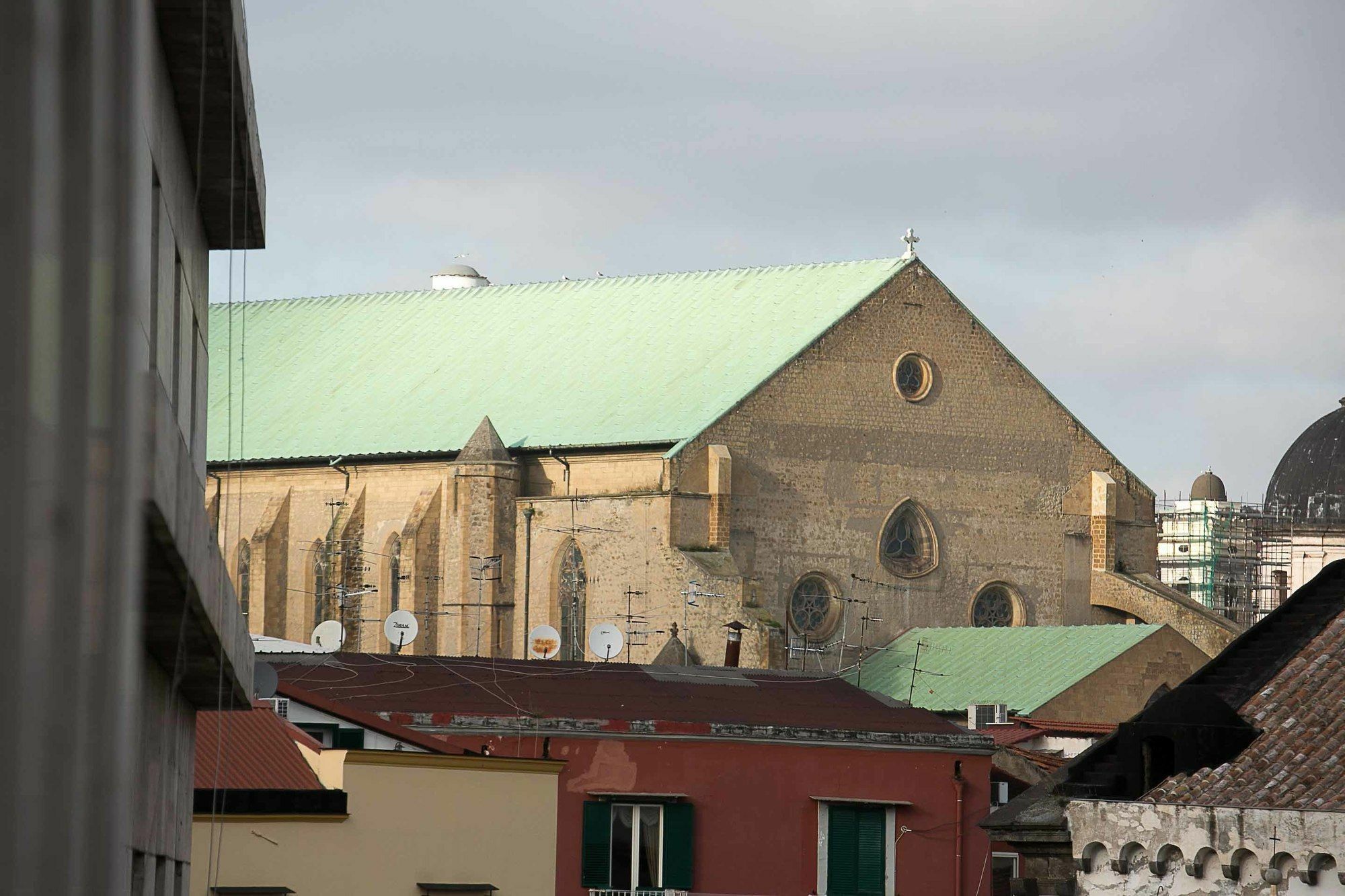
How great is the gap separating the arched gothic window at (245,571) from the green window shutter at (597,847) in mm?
44333

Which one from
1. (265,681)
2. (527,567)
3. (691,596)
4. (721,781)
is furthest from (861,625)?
(265,681)

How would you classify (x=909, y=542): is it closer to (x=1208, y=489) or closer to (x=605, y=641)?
(x=605, y=641)

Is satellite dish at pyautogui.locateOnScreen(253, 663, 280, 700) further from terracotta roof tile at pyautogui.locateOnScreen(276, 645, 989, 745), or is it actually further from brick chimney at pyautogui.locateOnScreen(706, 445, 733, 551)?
brick chimney at pyautogui.locateOnScreen(706, 445, 733, 551)

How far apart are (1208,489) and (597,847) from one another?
115199 mm

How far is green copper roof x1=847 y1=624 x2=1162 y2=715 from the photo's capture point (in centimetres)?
6019

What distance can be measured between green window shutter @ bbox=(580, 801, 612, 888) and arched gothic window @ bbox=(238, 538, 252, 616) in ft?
145

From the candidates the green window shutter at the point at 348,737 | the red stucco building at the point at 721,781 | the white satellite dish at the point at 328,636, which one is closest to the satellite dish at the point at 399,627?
the white satellite dish at the point at 328,636

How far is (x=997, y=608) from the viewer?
67938mm

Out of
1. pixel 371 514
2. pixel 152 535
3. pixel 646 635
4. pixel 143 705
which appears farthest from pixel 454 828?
pixel 371 514

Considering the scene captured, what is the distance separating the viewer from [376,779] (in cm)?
1925

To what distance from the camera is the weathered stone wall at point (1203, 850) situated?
767 inches

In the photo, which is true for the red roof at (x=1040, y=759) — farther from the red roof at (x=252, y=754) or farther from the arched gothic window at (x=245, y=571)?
the arched gothic window at (x=245, y=571)

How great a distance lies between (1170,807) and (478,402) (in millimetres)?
51179

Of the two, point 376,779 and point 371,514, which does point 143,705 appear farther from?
point 371,514
